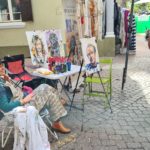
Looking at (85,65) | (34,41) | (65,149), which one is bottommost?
(65,149)

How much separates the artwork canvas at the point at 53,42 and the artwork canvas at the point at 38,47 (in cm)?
12

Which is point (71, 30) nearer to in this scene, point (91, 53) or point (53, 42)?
point (53, 42)

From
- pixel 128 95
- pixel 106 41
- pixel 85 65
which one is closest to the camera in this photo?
pixel 85 65

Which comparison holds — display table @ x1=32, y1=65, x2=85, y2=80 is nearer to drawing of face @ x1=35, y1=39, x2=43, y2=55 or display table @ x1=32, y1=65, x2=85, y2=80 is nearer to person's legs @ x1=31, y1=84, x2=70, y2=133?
person's legs @ x1=31, y1=84, x2=70, y2=133

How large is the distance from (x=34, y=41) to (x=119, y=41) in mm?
5863

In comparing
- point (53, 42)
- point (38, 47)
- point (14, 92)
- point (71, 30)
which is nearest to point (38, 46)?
point (38, 47)

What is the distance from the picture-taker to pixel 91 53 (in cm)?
428

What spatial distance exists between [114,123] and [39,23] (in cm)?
486

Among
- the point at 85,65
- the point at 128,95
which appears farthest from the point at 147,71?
the point at 85,65

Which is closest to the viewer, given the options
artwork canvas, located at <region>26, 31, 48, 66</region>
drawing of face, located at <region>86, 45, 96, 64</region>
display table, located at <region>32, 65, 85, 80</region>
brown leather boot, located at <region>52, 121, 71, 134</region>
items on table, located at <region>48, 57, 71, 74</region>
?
brown leather boot, located at <region>52, 121, 71, 134</region>

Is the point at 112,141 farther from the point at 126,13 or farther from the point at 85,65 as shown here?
the point at 126,13

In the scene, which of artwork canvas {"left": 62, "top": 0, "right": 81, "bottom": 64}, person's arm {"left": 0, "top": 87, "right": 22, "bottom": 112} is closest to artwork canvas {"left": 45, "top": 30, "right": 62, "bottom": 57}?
artwork canvas {"left": 62, "top": 0, "right": 81, "bottom": 64}

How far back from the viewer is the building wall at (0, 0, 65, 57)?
25.7ft

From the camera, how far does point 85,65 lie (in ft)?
13.7
